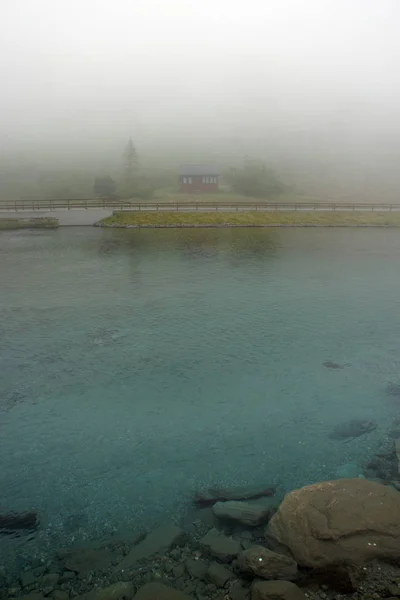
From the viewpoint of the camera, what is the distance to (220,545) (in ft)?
39.6

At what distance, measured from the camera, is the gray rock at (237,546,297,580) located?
1087 centimetres

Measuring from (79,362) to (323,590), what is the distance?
54.6 feet

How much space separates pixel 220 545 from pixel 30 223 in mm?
67597

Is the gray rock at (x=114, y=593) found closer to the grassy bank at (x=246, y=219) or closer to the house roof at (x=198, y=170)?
the grassy bank at (x=246, y=219)

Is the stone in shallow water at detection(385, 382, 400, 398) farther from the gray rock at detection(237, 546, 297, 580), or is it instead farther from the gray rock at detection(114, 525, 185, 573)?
the gray rock at detection(114, 525, 185, 573)

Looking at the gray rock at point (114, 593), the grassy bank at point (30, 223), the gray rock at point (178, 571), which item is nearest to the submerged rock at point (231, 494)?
the gray rock at point (178, 571)

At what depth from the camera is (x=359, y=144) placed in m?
192

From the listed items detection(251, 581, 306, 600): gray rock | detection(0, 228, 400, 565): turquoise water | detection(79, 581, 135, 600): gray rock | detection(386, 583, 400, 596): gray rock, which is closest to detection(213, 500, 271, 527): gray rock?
detection(0, 228, 400, 565): turquoise water

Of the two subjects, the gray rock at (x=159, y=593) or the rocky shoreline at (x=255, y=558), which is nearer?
the gray rock at (x=159, y=593)

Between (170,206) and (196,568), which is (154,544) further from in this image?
(170,206)

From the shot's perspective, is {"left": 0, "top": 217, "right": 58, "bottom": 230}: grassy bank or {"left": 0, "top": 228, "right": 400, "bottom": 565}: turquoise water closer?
{"left": 0, "top": 228, "right": 400, "bottom": 565}: turquoise water

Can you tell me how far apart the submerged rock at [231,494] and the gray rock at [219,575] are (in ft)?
9.24

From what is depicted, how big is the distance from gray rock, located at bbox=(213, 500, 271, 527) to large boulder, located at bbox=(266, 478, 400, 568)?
2.31 feet

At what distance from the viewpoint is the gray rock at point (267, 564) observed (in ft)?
35.7
